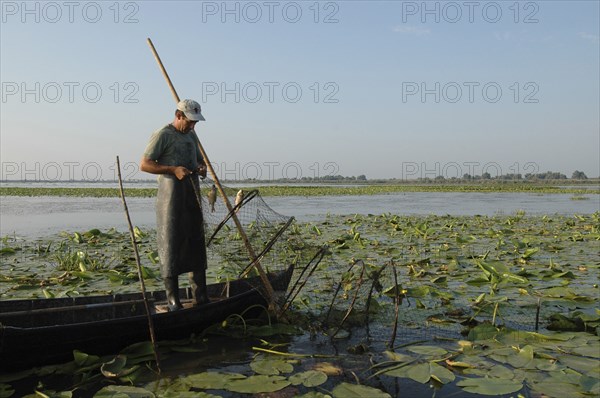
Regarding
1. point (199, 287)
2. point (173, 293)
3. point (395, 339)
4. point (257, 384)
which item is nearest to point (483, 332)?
point (395, 339)

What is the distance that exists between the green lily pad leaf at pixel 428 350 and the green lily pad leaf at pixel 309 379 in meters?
0.97

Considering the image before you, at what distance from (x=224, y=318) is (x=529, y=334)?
2.74 m

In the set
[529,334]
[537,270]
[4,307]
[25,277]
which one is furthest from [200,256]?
[537,270]

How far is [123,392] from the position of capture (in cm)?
310

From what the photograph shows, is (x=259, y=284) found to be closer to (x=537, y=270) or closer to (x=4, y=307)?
(x=4, y=307)

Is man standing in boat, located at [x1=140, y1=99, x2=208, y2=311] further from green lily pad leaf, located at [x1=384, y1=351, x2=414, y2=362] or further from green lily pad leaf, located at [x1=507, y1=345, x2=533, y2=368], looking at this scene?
green lily pad leaf, located at [x1=507, y1=345, x2=533, y2=368]

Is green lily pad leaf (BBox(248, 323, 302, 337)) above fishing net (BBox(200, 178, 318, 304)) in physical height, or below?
below

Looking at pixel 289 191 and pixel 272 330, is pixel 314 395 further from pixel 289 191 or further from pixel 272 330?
pixel 289 191

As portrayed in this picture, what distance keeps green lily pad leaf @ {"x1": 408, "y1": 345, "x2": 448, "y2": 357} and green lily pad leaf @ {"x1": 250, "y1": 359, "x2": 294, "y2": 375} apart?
3.34 feet

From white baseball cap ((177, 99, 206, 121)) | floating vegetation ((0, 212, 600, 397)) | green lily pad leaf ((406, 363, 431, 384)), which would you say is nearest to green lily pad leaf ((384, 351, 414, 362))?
floating vegetation ((0, 212, 600, 397))

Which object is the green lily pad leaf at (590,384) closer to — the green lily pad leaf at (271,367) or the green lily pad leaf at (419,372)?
the green lily pad leaf at (419,372)

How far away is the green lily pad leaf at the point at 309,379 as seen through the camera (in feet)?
10.2

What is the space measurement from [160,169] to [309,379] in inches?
86.5

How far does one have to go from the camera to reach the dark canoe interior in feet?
14.1
